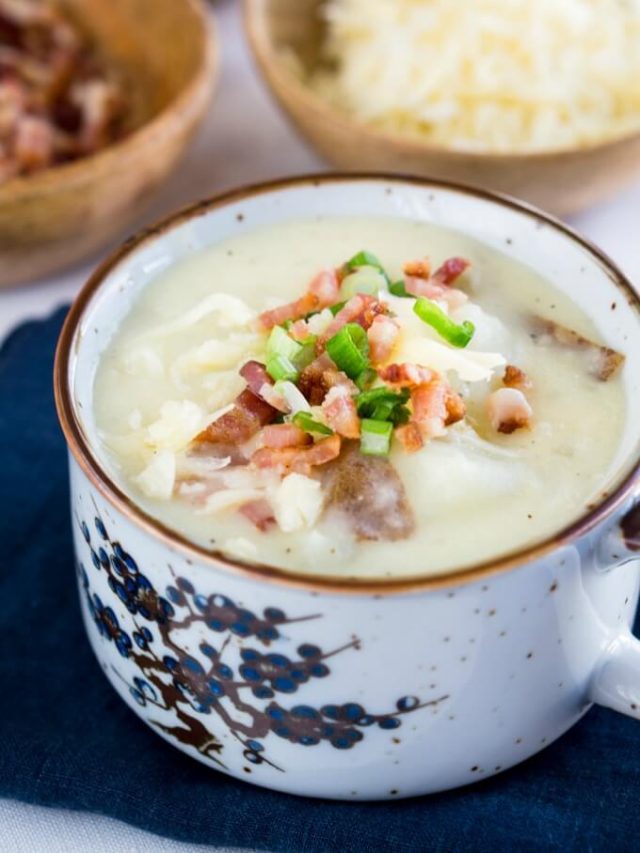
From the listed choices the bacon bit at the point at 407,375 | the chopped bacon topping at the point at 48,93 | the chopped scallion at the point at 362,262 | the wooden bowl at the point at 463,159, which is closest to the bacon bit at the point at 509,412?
the bacon bit at the point at 407,375

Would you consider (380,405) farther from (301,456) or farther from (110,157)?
(110,157)

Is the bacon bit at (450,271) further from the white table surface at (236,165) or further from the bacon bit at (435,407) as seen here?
the white table surface at (236,165)

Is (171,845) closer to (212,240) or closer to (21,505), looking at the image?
(21,505)

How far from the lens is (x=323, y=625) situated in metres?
1.44

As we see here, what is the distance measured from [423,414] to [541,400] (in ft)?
0.74

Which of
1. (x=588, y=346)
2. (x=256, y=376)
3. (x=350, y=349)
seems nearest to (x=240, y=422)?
(x=256, y=376)

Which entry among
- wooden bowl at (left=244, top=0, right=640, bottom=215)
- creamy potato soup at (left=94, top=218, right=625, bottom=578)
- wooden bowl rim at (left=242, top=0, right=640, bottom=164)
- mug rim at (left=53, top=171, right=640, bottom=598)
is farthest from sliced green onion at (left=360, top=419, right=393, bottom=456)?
wooden bowl rim at (left=242, top=0, right=640, bottom=164)

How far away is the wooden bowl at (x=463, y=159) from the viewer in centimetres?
267

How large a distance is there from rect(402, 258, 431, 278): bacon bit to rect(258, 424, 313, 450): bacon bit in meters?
0.41

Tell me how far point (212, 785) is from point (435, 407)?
24.4 inches

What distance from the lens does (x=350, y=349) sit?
1.69 m

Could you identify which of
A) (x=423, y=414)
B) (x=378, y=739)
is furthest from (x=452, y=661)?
(x=423, y=414)

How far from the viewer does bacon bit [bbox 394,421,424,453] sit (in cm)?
162

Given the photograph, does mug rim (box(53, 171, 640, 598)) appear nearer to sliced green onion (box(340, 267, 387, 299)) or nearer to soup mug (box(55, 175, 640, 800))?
soup mug (box(55, 175, 640, 800))
